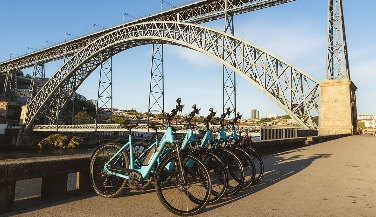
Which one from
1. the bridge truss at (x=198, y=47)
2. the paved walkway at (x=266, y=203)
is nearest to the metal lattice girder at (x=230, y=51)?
the bridge truss at (x=198, y=47)

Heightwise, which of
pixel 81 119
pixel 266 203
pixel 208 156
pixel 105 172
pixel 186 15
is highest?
pixel 186 15

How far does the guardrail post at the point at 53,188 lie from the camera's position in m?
4.14

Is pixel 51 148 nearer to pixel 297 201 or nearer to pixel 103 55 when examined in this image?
pixel 103 55

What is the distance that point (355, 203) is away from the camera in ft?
13.8

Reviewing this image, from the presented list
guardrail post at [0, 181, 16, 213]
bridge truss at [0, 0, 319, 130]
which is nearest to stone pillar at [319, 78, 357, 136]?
bridge truss at [0, 0, 319, 130]

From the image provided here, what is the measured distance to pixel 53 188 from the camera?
4156mm

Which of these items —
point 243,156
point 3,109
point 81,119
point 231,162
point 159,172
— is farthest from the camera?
point 81,119

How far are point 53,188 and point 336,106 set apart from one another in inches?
1107

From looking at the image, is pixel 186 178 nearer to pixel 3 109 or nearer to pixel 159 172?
pixel 159 172

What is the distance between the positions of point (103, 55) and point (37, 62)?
14856 millimetres

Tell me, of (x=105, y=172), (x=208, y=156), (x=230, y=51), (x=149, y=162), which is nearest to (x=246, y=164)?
(x=208, y=156)

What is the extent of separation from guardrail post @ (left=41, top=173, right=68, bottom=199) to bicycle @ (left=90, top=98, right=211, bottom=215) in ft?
1.41

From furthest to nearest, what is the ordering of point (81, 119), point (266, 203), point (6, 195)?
point (81, 119)
point (266, 203)
point (6, 195)

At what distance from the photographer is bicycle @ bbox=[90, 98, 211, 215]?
12.3 ft
